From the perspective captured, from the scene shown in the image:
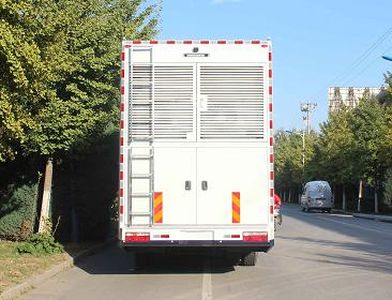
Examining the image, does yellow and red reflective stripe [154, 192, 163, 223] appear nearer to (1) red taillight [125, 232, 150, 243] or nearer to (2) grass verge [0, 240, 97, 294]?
(1) red taillight [125, 232, 150, 243]

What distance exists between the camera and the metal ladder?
11.2 metres

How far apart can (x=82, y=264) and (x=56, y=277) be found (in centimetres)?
205

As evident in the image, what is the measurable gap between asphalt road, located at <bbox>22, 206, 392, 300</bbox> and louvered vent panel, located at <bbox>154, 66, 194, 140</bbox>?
268cm

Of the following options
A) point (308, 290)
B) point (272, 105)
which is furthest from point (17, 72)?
point (308, 290)

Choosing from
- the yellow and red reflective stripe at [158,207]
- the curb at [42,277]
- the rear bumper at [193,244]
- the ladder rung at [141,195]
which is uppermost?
the ladder rung at [141,195]

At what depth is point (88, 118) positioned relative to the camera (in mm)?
14797

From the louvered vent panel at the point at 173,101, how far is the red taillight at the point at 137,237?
1.71m

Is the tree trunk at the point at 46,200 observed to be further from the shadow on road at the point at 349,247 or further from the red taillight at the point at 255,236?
the shadow on road at the point at 349,247

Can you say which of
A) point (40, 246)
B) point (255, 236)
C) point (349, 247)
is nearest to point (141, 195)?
point (255, 236)

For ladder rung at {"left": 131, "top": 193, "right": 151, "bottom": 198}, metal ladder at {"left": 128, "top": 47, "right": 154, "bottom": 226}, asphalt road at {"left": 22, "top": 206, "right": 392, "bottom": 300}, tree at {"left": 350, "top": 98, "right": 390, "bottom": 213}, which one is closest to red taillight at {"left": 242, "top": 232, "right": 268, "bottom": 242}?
asphalt road at {"left": 22, "top": 206, "right": 392, "bottom": 300}

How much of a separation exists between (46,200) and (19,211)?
4.52 ft

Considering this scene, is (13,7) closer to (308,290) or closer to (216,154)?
(216,154)

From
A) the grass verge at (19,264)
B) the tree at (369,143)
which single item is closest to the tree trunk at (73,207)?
the grass verge at (19,264)

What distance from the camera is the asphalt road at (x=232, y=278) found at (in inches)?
399
